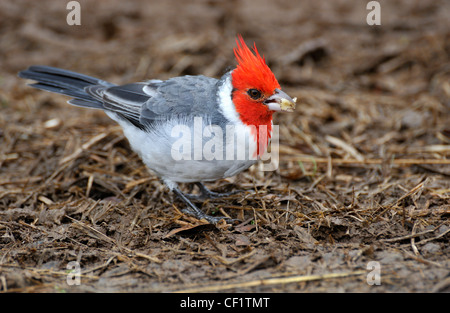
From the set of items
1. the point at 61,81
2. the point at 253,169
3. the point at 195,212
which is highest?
the point at 61,81

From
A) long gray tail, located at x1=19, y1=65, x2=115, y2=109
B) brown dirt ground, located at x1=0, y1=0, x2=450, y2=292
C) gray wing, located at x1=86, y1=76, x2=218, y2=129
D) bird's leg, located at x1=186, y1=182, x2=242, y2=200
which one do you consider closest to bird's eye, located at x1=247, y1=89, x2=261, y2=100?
gray wing, located at x1=86, y1=76, x2=218, y2=129

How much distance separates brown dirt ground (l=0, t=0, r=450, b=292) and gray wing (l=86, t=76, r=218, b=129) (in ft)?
2.45

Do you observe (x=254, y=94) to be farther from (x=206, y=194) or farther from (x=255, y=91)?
(x=206, y=194)

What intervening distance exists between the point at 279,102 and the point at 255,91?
0.23 metres

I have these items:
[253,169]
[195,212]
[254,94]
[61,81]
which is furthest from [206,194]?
[61,81]

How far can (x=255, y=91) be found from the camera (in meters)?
4.08

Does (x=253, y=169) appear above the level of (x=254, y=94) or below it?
below

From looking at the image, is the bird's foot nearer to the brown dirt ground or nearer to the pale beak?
the brown dirt ground

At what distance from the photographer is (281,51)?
7934 millimetres

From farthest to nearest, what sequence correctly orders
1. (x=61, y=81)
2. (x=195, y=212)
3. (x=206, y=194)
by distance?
(x=61, y=81) → (x=206, y=194) → (x=195, y=212)

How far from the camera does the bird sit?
402 centimetres

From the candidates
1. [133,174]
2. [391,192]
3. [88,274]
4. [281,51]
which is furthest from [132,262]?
[281,51]

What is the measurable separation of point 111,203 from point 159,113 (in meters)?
0.95
